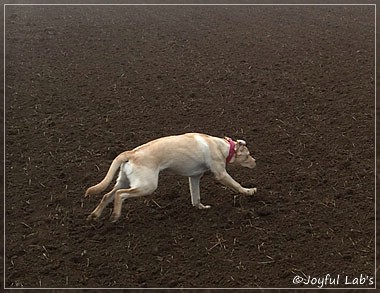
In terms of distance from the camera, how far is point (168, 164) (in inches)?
219

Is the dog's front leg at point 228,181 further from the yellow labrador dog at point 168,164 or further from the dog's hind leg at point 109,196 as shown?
the dog's hind leg at point 109,196

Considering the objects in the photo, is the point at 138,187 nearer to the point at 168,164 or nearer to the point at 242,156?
the point at 168,164

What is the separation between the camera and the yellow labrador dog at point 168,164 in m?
5.37

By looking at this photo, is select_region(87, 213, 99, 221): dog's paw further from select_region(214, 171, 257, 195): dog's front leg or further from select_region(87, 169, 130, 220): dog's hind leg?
select_region(214, 171, 257, 195): dog's front leg

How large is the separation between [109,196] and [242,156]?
1.54 meters

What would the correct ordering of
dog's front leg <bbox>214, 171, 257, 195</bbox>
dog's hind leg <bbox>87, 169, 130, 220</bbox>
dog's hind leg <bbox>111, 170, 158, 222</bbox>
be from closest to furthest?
dog's hind leg <bbox>111, 170, 158, 222</bbox>, dog's hind leg <bbox>87, 169, 130, 220</bbox>, dog's front leg <bbox>214, 171, 257, 195</bbox>

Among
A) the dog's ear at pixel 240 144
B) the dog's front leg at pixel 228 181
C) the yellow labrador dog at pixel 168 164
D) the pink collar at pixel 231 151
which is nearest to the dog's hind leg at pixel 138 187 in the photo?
the yellow labrador dog at pixel 168 164

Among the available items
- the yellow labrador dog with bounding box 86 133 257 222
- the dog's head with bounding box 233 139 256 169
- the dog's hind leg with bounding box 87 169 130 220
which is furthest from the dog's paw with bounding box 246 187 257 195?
the dog's hind leg with bounding box 87 169 130 220

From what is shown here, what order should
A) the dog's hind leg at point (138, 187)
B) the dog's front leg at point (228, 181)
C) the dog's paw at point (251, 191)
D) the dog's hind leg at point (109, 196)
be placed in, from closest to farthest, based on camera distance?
the dog's hind leg at point (138, 187), the dog's hind leg at point (109, 196), the dog's front leg at point (228, 181), the dog's paw at point (251, 191)

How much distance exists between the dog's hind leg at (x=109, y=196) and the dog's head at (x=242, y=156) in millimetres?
1274

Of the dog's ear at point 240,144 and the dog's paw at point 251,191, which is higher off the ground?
the dog's ear at point 240,144

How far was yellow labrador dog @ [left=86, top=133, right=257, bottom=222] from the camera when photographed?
211 inches

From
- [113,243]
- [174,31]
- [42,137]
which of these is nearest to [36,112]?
[42,137]

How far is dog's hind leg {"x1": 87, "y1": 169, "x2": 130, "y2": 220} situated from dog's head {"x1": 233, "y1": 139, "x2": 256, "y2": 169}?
4.18 ft
